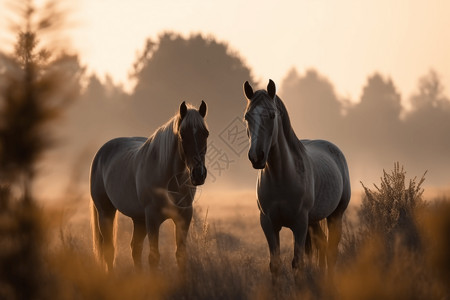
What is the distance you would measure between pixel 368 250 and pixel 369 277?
295mm

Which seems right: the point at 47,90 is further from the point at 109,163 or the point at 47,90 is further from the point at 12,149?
the point at 109,163

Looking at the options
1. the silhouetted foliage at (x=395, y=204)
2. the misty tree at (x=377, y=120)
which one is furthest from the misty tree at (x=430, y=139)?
the silhouetted foliage at (x=395, y=204)

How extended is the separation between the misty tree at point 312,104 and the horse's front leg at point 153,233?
5770cm

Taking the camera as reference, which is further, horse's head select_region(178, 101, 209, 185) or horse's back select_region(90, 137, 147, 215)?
horse's back select_region(90, 137, 147, 215)

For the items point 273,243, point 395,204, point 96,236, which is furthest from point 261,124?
point 96,236

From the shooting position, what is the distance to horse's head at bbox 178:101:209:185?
6.98 m

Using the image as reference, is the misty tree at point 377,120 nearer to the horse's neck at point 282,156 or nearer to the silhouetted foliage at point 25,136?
the horse's neck at point 282,156

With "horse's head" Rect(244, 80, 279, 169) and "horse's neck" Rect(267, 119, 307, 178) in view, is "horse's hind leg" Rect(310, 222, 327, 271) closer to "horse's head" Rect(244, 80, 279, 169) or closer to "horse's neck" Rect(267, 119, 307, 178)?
"horse's neck" Rect(267, 119, 307, 178)

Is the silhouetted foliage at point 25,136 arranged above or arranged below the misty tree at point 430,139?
below

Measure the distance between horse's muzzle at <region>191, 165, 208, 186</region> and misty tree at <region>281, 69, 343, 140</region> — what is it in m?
58.4

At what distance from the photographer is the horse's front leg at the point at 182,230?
736 centimetres

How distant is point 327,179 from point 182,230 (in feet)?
7.07

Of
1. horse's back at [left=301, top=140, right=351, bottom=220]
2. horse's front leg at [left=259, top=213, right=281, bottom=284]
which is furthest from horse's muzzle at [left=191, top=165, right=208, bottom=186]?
horse's back at [left=301, top=140, right=351, bottom=220]

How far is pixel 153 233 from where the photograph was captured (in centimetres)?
773
